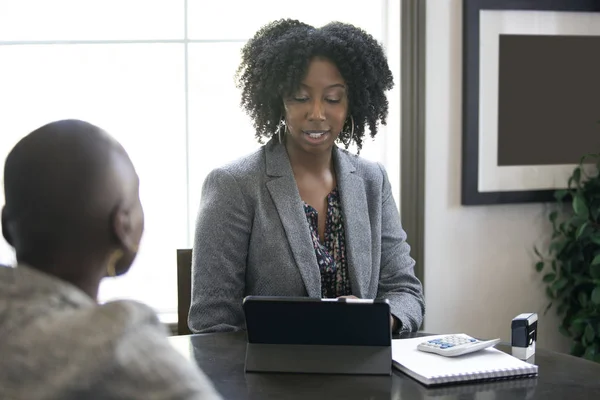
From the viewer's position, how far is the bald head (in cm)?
103

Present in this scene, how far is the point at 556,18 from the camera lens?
3.37 m

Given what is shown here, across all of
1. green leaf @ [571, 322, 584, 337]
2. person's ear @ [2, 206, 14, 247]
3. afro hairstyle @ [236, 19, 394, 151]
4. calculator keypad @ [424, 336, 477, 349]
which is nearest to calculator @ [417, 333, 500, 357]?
calculator keypad @ [424, 336, 477, 349]

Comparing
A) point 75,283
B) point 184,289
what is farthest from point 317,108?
point 75,283

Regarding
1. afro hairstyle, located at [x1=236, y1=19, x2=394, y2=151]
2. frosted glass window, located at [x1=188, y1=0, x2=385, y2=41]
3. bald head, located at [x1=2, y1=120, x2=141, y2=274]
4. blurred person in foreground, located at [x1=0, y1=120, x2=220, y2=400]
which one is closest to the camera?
blurred person in foreground, located at [x1=0, y1=120, x2=220, y2=400]

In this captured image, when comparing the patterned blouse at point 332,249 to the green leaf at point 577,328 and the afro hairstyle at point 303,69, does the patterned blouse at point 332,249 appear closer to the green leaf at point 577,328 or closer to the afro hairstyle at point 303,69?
the afro hairstyle at point 303,69

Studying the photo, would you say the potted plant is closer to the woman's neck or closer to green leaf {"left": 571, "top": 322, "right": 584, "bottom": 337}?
green leaf {"left": 571, "top": 322, "right": 584, "bottom": 337}

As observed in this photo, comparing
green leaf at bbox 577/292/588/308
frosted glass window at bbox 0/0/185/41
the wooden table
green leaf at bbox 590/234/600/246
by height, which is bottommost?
green leaf at bbox 577/292/588/308

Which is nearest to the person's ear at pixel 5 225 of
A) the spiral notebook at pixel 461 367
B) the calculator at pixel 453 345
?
the spiral notebook at pixel 461 367

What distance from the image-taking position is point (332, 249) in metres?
2.39

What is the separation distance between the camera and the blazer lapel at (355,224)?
92.7 inches

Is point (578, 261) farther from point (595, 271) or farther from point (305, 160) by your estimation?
point (305, 160)

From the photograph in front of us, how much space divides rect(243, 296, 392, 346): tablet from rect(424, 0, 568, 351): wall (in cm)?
157

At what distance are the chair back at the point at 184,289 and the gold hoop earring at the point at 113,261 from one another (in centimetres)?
130

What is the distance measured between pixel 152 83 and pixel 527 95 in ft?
4.76
